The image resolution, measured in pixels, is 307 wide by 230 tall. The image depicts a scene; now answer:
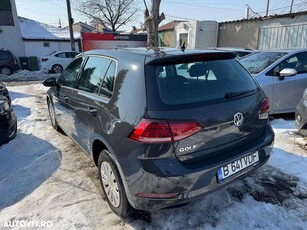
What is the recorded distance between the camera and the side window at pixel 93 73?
2821mm

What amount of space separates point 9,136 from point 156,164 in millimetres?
3103

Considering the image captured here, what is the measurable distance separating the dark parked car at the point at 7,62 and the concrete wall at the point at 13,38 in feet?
19.8

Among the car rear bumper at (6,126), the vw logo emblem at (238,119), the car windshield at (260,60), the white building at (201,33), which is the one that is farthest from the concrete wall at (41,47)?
the vw logo emblem at (238,119)

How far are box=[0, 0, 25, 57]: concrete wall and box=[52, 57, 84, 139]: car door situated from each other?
2073 centimetres

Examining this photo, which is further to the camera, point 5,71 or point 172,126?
point 5,71

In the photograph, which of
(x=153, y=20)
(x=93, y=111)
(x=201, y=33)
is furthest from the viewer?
(x=201, y=33)

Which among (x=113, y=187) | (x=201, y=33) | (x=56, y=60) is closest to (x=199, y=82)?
(x=113, y=187)

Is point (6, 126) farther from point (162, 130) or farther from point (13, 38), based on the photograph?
point (13, 38)

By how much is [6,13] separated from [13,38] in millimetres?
1987

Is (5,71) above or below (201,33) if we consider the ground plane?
below

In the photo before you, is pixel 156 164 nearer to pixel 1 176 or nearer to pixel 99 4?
pixel 1 176

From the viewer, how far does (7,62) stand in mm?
16359

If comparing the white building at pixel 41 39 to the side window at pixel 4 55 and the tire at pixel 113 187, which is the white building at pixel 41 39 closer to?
the side window at pixel 4 55

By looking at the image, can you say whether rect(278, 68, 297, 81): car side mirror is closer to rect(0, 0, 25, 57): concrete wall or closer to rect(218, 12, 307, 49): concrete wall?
rect(218, 12, 307, 49): concrete wall
